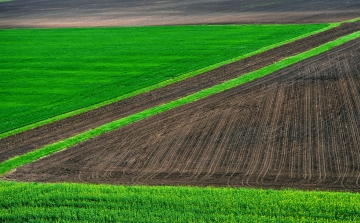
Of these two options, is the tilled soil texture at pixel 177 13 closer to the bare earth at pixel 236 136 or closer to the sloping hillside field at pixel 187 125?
the sloping hillside field at pixel 187 125

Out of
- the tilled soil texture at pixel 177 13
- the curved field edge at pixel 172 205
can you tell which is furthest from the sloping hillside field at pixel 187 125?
the tilled soil texture at pixel 177 13

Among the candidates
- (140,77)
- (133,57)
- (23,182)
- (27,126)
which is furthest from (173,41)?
(23,182)

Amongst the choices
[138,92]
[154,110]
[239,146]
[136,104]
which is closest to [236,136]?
[239,146]

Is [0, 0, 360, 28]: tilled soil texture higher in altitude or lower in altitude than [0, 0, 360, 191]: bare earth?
higher

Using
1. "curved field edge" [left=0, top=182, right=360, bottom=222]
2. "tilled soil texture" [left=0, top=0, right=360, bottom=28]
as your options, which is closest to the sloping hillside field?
"curved field edge" [left=0, top=182, right=360, bottom=222]

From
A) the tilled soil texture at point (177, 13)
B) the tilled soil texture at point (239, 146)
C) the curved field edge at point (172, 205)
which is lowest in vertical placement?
the curved field edge at point (172, 205)

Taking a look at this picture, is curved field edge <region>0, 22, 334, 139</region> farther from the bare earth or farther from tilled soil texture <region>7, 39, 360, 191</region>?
tilled soil texture <region>7, 39, 360, 191</region>
